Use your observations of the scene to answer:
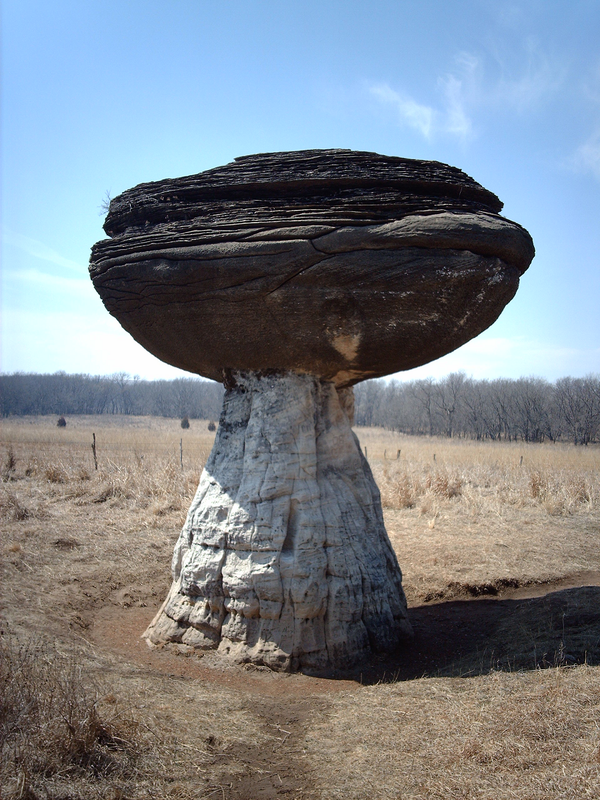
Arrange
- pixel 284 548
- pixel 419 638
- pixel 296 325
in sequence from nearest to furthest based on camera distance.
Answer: pixel 296 325 → pixel 284 548 → pixel 419 638

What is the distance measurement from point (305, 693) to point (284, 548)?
3.96 ft

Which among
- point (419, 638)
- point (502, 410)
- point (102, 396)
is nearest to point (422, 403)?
point (502, 410)

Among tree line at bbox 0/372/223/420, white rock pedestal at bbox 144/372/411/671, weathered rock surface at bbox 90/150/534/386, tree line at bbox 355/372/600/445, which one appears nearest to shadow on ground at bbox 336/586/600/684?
white rock pedestal at bbox 144/372/411/671

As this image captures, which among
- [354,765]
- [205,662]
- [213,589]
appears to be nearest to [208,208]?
[213,589]

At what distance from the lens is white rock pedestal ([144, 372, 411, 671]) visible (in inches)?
199

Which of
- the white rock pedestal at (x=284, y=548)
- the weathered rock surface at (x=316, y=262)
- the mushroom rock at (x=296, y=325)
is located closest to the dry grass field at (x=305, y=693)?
the white rock pedestal at (x=284, y=548)

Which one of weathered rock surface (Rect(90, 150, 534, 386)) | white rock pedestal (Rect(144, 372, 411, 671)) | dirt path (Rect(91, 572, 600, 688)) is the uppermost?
weathered rock surface (Rect(90, 150, 534, 386))

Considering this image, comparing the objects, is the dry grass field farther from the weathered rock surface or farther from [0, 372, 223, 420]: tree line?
[0, 372, 223, 420]: tree line

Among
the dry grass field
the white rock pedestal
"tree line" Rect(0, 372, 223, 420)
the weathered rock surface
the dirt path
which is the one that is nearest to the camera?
the dry grass field

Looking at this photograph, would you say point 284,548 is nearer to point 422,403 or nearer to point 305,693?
point 305,693

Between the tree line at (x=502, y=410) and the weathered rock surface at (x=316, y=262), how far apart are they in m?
30.6

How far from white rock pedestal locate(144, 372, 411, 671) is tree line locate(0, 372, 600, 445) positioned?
1196 inches

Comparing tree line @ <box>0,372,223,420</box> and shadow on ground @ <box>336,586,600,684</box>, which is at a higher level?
tree line @ <box>0,372,223,420</box>

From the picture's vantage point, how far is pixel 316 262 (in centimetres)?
480
